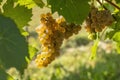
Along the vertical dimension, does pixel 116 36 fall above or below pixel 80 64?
above

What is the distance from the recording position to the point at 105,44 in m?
7.48

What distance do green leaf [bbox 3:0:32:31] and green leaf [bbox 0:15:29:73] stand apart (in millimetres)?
515

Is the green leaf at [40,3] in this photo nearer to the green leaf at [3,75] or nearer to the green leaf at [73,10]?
the green leaf at [73,10]

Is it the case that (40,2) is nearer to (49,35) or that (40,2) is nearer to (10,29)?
(49,35)

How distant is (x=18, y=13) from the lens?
126 cm

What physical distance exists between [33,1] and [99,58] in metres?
5.28

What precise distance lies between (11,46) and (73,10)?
0.55m

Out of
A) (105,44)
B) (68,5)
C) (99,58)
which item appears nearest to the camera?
(68,5)

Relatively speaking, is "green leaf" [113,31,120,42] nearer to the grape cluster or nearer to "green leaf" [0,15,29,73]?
the grape cluster

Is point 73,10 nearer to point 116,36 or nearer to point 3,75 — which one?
point 116,36

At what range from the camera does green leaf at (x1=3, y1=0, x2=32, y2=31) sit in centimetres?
122

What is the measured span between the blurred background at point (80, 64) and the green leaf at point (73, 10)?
345 centimetres

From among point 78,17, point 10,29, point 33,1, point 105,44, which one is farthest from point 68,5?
point 105,44

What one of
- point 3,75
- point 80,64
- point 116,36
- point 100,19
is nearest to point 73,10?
point 100,19
